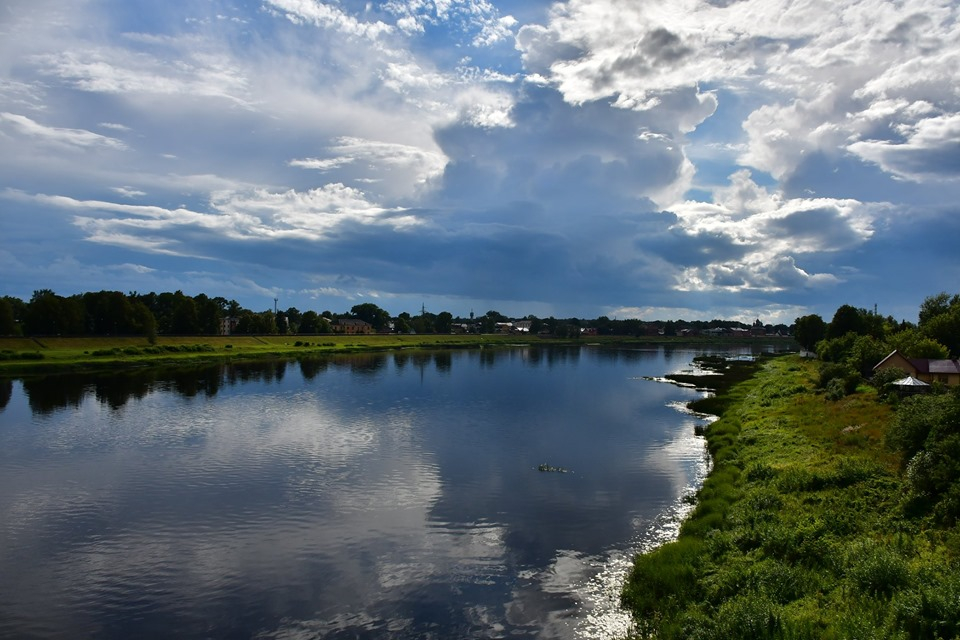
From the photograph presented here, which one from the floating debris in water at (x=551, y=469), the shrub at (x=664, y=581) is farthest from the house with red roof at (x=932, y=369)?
the shrub at (x=664, y=581)

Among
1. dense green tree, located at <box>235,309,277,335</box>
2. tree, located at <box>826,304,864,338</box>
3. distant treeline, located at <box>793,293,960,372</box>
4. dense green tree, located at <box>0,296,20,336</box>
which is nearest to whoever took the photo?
distant treeline, located at <box>793,293,960,372</box>

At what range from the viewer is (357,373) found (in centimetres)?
9706

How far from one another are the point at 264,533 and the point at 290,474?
9.58 meters

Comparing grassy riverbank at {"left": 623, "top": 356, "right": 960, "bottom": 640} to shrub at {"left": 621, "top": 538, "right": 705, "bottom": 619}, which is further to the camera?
shrub at {"left": 621, "top": 538, "right": 705, "bottom": 619}

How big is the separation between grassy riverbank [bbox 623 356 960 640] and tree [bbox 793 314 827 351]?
388 feet

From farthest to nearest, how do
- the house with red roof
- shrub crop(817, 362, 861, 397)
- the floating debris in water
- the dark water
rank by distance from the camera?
the house with red roof, shrub crop(817, 362, 861, 397), the floating debris in water, the dark water

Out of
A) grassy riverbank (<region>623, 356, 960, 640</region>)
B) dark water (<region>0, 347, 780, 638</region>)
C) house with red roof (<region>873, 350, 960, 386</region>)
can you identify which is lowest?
dark water (<region>0, 347, 780, 638</region>)

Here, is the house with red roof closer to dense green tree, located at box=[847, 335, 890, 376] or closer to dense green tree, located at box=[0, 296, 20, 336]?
dense green tree, located at box=[847, 335, 890, 376]

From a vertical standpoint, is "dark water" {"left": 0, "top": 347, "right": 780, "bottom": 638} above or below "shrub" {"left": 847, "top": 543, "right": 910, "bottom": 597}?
below

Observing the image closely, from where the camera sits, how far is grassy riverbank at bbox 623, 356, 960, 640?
14709 millimetres

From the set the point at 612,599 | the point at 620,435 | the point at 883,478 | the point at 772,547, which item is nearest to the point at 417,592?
the point at 612,599

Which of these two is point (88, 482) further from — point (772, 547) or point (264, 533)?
point (772, 547)

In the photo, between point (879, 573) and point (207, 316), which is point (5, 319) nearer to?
point (207, 316)

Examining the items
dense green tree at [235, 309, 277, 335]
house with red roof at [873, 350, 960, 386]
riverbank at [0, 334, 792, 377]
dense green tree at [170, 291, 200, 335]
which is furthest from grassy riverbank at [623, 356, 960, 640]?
dense green tree at [235, 309, 277, 335]
